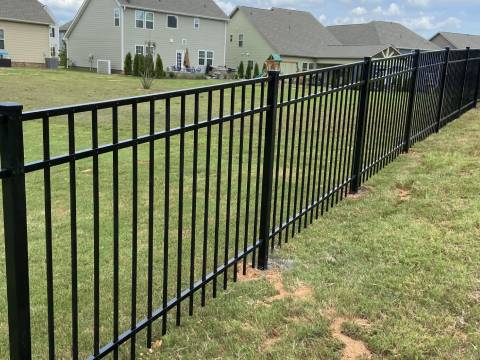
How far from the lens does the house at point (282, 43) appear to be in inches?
1661

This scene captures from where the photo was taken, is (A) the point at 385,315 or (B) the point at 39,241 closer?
(A) the point at 385,315

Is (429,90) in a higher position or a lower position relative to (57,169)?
higher

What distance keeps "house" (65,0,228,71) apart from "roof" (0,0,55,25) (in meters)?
2.95

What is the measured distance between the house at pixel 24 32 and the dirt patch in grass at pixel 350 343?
3732cm

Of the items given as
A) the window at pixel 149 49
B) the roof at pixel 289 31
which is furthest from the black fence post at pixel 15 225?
the roof at pixel 289 31

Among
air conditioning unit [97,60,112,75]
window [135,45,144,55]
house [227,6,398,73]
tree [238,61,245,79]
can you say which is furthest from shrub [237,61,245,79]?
air conditioning unit [97,60,112,75]

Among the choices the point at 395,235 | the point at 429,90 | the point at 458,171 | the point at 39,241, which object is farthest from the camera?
the point at 429,90

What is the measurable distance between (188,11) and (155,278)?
3865 cm

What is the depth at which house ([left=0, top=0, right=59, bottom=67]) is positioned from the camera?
35.9m

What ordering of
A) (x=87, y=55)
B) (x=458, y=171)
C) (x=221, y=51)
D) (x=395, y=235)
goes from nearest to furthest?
1. (x=395, y=235)
2. (x=458, y=171)
3. (x=87, y=55)
4. (x=221, y=51)

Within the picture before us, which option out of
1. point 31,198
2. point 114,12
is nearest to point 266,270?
point 31,198

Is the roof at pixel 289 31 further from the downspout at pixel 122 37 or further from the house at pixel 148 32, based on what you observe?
the downspout at pixel 122 37

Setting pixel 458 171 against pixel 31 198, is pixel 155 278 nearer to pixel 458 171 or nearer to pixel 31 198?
pixel 31 198

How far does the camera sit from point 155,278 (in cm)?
388
